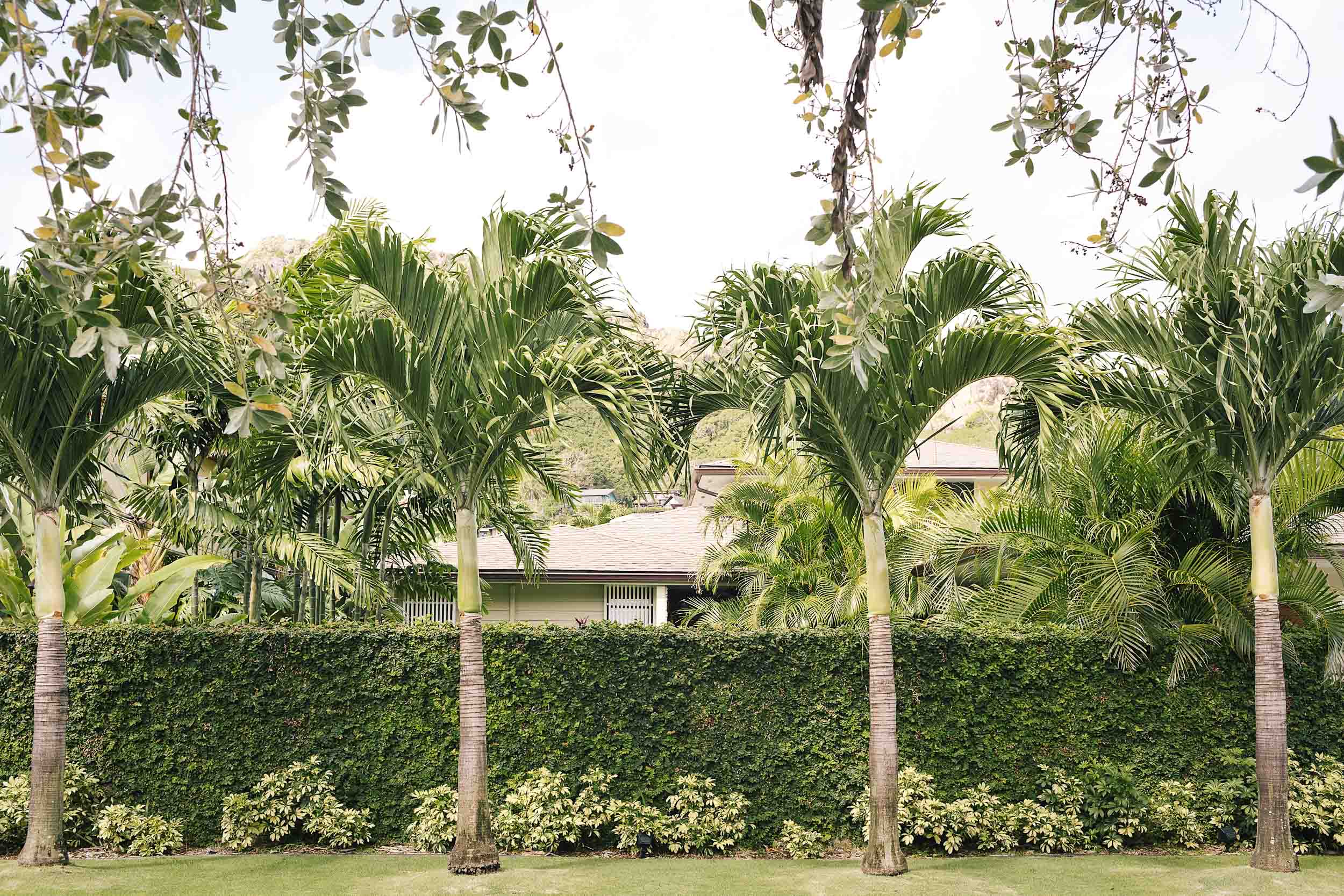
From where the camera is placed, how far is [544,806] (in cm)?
966

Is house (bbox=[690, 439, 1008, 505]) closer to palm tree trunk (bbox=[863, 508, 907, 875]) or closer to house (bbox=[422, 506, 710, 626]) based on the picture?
house (bbox=[422, 506, 710, 626])

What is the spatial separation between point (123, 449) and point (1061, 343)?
808 centimetres

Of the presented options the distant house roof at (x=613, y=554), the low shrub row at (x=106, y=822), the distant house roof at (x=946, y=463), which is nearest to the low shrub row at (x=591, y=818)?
the low shrub row at (x=106, y=822)

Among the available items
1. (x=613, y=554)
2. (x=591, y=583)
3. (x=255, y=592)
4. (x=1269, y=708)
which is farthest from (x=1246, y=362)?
(x=613, y=554)

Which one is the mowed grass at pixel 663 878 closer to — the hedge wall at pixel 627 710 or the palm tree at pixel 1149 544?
the hedge wall at pixel 627 710

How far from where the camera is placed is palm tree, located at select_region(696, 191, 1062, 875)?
8523 millimetres

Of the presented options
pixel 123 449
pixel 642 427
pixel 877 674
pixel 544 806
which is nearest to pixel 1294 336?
pixel 877 674

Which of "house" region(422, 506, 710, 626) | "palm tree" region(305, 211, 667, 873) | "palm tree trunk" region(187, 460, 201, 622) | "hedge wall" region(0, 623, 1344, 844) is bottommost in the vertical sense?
"hedge wall" region(0, 623, 1344, 844)

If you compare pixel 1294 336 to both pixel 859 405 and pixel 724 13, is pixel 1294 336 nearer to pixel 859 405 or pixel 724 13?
pixel 859 405

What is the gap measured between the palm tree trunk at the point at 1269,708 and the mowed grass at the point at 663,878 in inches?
9.2

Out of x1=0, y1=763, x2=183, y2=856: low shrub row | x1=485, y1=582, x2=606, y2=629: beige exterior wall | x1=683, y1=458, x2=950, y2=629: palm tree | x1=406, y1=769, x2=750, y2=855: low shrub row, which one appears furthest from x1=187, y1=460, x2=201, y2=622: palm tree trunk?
x1=485, y1=582, x2=606, y2=629: beige exterior wall

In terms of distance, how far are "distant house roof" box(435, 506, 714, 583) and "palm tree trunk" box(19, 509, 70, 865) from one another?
25.3ft

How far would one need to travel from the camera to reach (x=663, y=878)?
8.75 metres

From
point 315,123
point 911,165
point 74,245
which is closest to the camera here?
point 74,245
